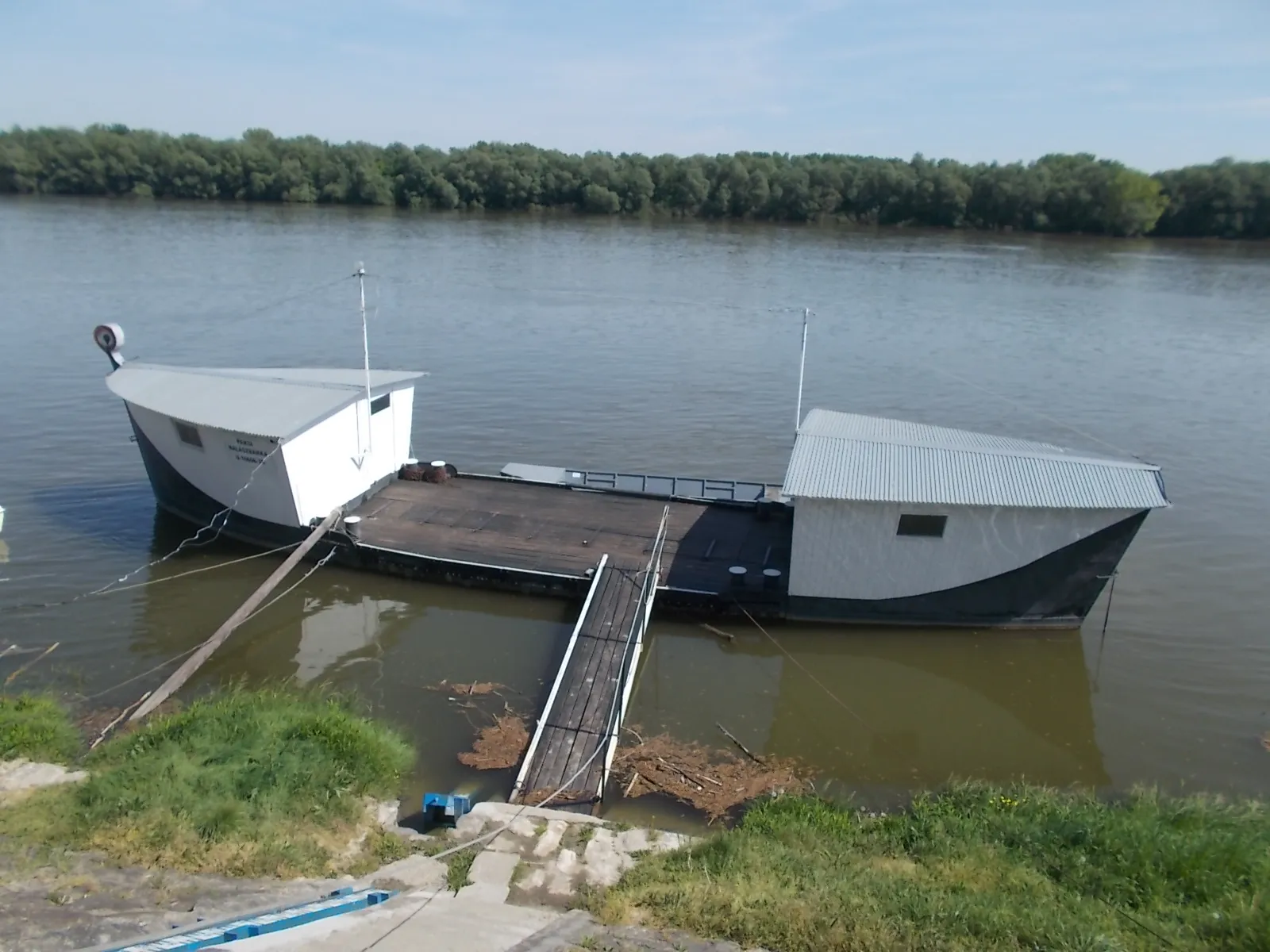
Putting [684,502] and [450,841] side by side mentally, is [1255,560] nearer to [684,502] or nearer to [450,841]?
[684,502]

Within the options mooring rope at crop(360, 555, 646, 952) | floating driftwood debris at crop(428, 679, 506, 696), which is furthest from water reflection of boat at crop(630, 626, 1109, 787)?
floating driftwood debris at crop(428, 679, 506, 696)

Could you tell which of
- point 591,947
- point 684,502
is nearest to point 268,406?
point 684,502

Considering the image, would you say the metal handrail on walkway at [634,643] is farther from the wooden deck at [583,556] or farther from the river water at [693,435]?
the river water at [693,435]

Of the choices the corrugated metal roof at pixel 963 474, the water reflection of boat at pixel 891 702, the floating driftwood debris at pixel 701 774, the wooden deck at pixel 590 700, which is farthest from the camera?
the corrugated metal roof at pixel 963 474

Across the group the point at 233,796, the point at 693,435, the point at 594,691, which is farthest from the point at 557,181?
the point at 233,796

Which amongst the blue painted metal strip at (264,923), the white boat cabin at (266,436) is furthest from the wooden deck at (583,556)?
the blue painted metal strip at (264,923)

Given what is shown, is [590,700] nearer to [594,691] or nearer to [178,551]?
[594,691]

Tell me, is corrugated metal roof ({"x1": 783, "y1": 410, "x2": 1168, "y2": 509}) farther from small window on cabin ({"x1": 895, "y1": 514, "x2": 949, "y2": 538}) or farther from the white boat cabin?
the white boat cabin
